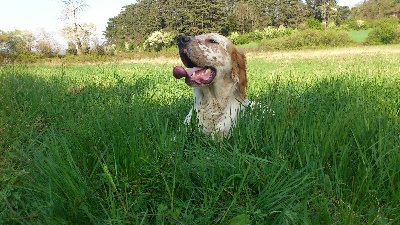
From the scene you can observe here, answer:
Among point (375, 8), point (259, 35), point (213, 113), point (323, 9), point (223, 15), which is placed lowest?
point (213, 113)

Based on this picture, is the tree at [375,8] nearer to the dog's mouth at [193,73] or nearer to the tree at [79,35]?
the tree at [79,35]

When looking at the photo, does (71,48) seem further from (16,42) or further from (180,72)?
(180,72)

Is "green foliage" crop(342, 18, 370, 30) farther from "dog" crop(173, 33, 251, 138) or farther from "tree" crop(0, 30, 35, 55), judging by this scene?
"dog" crop(173, 33, 251, 138)

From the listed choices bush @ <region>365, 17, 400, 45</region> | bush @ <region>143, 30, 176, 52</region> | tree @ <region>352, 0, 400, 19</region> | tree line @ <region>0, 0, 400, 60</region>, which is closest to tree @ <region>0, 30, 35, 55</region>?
tree line @ <region>0, 0, 400, 60</region>

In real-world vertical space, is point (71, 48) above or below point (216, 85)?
above

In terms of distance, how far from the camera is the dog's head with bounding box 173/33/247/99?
3.08 metres

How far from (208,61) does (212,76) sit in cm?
15

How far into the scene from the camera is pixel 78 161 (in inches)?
77.7

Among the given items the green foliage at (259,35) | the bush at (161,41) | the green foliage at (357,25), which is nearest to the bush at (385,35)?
the green foliage at (259,35)

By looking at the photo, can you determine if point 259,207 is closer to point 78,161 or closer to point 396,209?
point 396,209

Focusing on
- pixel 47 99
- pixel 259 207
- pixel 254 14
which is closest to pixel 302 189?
pixel 259 207

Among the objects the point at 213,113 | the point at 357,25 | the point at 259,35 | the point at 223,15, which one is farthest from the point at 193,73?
the point at 357,25

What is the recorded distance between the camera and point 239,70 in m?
3.33

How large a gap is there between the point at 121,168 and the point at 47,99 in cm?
337
